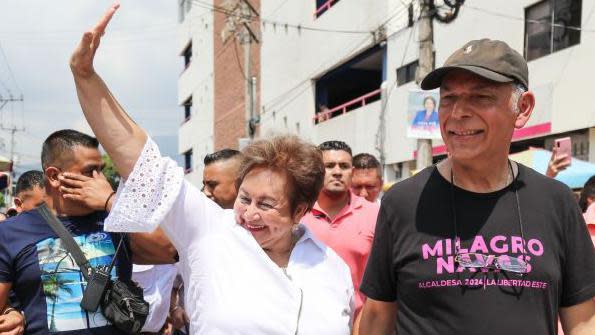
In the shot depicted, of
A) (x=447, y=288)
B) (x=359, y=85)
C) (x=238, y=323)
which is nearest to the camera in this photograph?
(x=447, y=288)

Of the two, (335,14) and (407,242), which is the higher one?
(335,14)

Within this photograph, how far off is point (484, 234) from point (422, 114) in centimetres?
712

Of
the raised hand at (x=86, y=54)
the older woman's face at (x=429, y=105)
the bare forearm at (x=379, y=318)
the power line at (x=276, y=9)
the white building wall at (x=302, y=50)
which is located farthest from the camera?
the power line at (x=276, y=9)

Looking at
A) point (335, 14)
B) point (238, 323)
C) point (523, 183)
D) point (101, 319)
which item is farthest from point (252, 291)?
point (335, 14)

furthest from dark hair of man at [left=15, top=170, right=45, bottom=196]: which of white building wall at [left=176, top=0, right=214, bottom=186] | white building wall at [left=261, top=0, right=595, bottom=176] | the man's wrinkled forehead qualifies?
white building wall at [left=176, top=0, right=214, bottom=186]

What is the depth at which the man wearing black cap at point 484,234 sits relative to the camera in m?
1.78

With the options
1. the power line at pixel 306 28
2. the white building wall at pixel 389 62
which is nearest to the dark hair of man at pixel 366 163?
the white building wall at pixel 389 62

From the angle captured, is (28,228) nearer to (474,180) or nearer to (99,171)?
(99,171)

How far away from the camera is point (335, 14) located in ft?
58.5

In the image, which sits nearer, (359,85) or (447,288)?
(447,288)

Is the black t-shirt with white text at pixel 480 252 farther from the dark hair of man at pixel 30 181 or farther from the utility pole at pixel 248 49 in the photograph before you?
the utility pole at pixel 248 49

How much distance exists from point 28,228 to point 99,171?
1.16ft

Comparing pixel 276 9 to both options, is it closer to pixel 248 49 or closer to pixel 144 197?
pixel 248 49

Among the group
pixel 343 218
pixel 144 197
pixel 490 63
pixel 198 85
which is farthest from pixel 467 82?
pixel 198 85
